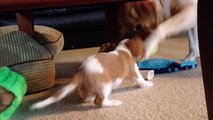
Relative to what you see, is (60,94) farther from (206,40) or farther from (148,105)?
(206,40)

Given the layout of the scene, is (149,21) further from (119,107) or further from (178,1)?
(119,107)

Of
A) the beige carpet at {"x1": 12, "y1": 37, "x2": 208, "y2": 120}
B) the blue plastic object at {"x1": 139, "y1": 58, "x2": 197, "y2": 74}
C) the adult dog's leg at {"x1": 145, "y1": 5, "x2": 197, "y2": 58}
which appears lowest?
the beige carpet at {"x1": 12, "y1": 37, "x2": 208, "y2": 120}

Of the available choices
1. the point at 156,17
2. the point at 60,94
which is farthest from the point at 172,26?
the point at 60,94

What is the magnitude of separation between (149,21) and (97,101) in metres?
0.43

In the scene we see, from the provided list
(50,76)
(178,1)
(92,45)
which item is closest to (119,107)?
(50,76)

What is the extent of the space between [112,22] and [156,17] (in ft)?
0.75

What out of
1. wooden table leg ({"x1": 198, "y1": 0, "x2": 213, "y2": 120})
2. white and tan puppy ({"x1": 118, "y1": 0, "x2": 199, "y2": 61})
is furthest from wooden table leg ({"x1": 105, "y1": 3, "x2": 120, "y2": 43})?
wooden table leg ({"x1": 198, "y1": 0, "x2": 213, "y2": 120})

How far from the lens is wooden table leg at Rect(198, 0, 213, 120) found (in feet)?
1.51

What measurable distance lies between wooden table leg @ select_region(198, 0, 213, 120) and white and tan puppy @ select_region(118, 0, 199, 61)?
72 cm

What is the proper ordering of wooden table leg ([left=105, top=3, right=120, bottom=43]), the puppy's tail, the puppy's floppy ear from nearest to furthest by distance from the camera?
A: the puppy's tail < the puppy's floppy ear < wooden table leg ([left=105, top=3, right=120, bottom=43])

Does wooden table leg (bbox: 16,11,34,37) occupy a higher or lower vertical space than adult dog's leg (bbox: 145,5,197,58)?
higher

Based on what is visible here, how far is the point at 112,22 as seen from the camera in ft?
5.03

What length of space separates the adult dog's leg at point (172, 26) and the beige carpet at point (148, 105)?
6.6 inches

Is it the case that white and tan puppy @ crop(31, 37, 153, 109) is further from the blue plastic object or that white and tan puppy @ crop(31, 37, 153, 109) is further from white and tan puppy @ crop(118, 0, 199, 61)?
the blue plastic object
